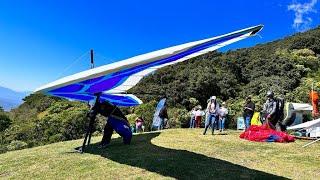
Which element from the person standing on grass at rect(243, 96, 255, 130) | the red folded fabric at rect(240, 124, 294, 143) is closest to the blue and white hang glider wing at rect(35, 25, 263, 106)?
the red folded fabric at rect(240, 124, 294, 143)

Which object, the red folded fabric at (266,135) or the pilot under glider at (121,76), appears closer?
the pilot under glider at (121,76)

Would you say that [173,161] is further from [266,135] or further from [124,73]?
[266,135]

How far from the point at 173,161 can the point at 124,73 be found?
2.65 metres

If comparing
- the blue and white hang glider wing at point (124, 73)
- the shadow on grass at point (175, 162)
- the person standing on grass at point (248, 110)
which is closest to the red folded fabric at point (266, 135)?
the person standing on grass at point (248, 110)

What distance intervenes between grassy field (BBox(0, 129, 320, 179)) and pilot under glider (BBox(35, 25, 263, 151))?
5.25ft

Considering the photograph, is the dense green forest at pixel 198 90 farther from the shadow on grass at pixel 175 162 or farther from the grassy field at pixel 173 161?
the shadow on grass at pixel 175 162

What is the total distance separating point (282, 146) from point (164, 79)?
138 feet

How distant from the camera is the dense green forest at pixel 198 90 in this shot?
107 feet

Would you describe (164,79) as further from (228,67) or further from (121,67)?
(121,67)

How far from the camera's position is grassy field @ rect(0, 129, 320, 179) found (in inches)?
431

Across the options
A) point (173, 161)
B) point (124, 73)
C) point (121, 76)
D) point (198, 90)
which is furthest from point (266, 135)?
point (198, 90)

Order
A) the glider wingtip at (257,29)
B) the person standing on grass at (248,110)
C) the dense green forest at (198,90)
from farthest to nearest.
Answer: the dense green forest at (198,90) → the person standing on grass at (248,110) → the glider wingtip at (257,29)

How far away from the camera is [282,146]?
15477mm

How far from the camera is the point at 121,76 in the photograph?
499 inches
